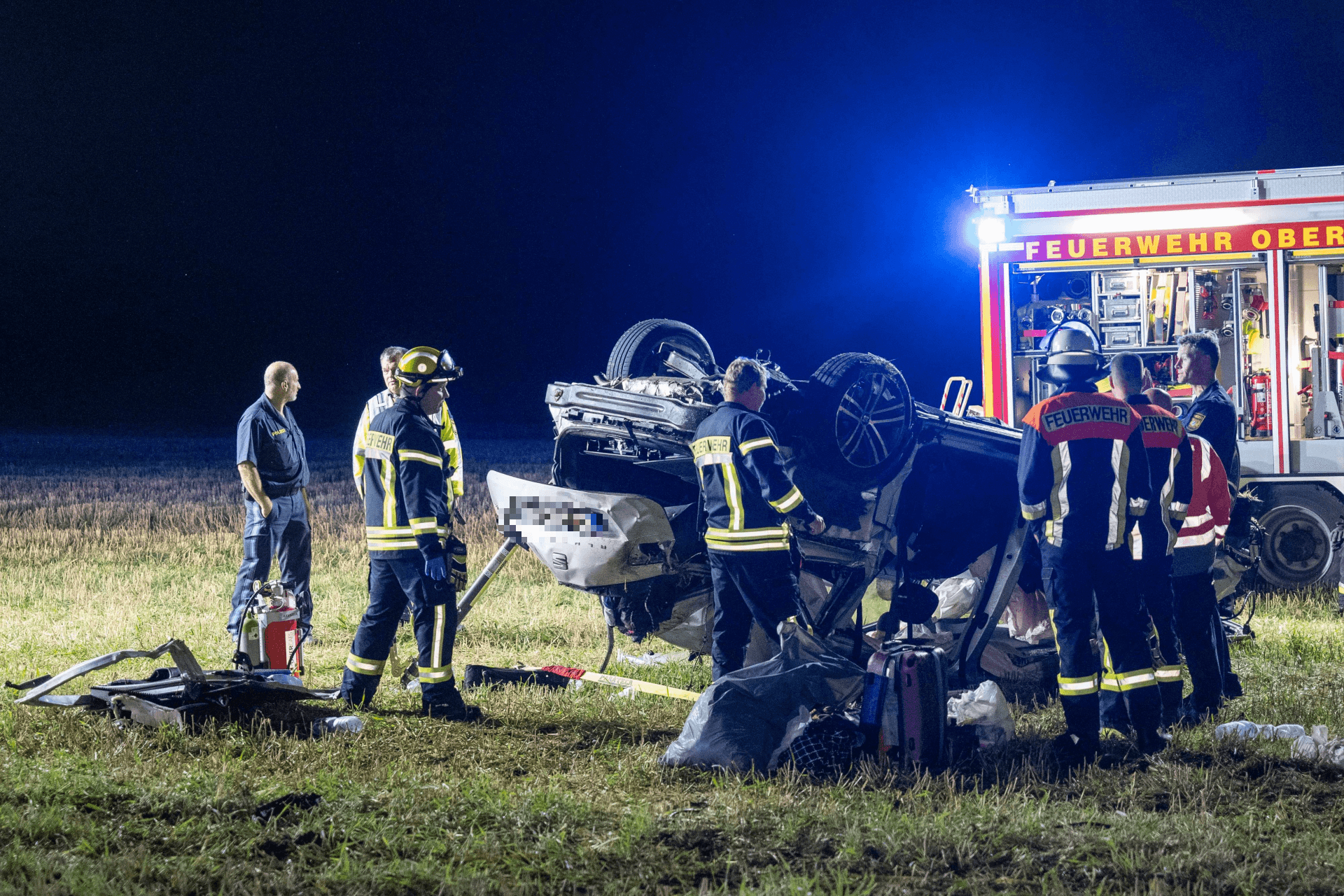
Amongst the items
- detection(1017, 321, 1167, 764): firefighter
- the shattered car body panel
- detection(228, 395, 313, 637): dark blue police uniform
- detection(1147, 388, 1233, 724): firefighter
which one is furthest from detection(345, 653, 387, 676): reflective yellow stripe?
detection(1147, 388, 1233, 724): firefighter

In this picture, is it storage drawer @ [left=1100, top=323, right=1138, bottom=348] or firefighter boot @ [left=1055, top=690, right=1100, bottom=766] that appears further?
storage drawer @ [left=1100, top=323, right=1138, bottom=348]

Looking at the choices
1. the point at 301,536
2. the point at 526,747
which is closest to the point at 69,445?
the point at 301,536

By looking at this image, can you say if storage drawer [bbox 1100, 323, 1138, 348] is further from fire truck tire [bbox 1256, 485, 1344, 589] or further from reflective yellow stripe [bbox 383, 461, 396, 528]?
reflective yellow stripe [bbox 383, 461, 396, 528]

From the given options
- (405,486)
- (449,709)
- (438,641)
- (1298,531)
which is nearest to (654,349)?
(405,486)

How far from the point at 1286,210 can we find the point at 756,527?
5680mm

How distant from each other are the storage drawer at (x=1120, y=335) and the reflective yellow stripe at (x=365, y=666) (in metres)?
5.87

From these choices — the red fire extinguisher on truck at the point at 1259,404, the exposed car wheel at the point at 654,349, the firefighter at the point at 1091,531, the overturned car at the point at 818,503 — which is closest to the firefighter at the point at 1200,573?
the firefighter at the point at 1091,531

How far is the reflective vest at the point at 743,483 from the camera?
16.4 ft

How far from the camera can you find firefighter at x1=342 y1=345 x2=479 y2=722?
16.9 ft

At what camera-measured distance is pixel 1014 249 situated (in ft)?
29.1

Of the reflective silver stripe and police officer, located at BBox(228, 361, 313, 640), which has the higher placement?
police officer, located at BBox(228, 361, 313, 640)

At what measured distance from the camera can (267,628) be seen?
5867 mm

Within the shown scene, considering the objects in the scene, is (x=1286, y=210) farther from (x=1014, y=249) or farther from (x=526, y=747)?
(x=526, y=747)

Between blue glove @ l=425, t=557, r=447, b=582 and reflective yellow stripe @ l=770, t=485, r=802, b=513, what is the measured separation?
143 cm
